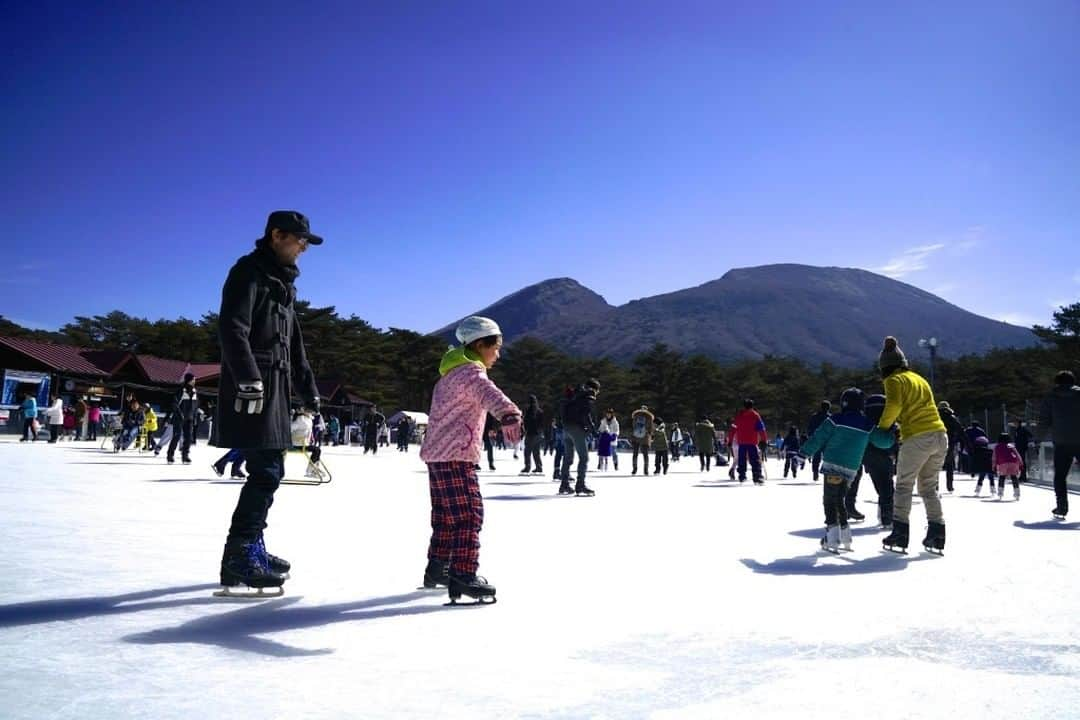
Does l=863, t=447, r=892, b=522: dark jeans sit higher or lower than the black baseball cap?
lower

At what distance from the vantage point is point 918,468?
5.85m

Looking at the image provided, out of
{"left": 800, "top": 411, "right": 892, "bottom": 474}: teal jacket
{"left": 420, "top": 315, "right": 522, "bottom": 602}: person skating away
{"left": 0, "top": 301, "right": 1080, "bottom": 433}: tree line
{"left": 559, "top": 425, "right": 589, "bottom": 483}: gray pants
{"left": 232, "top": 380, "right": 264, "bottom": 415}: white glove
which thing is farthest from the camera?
{"left": 0, "top": 301, "right": 1080, "bottom": 433}: tree line

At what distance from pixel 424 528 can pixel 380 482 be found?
6042 mm

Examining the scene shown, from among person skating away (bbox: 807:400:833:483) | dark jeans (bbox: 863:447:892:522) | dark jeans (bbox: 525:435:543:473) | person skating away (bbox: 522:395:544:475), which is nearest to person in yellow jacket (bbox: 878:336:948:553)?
dark jeans (bbox: 863:447:892:522)

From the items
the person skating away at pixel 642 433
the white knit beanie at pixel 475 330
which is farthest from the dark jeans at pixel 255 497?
the person skating away at pixel 642 433

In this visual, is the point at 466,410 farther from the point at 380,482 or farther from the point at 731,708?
the point at 380,482

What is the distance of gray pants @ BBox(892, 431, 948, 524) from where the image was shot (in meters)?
5.82

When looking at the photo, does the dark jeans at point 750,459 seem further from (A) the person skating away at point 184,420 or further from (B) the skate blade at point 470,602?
(B) the skate blade at point 470,602

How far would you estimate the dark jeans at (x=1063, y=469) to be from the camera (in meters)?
8.80

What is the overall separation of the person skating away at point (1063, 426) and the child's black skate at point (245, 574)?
8914mm

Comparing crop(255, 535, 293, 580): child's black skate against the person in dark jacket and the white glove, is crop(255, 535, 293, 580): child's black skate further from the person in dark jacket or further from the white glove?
the white glove

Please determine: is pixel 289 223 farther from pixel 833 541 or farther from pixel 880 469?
pixel 880 469

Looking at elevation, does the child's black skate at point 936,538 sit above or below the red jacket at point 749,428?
below

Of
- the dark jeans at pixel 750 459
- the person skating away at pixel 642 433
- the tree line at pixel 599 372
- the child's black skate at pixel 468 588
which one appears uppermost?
the tree line at pixel 599 372
